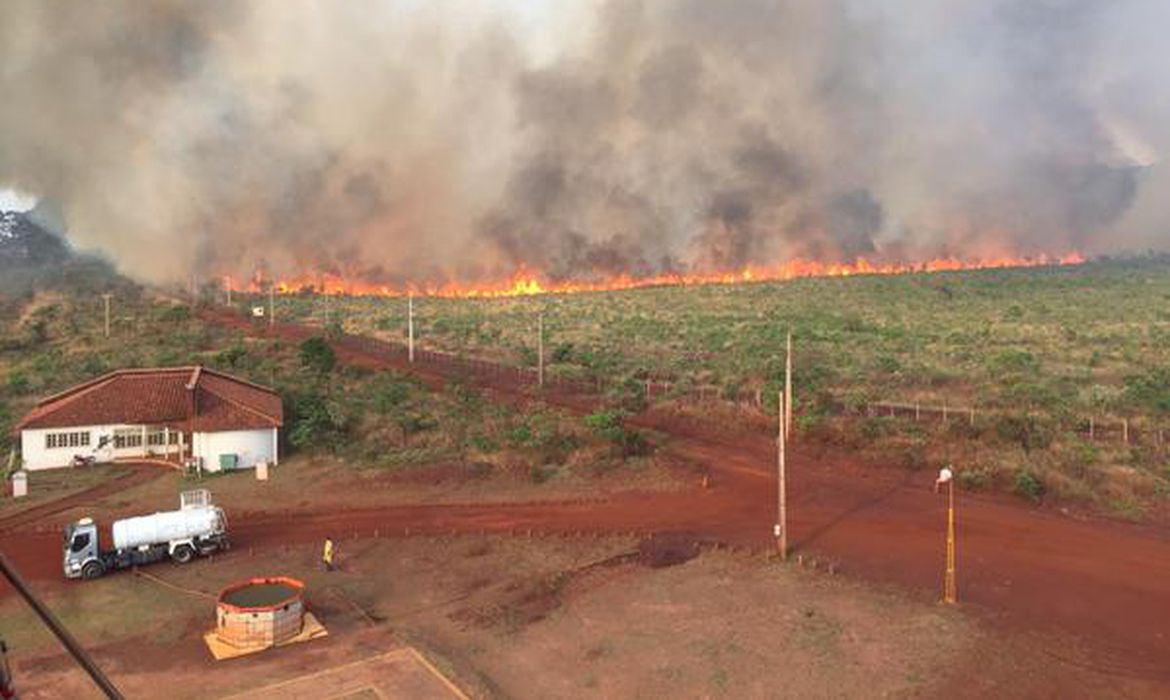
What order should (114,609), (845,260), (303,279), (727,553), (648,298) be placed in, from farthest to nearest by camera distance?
(845,260) → (303,279) → (648,298) → (727,553) → (114,609)

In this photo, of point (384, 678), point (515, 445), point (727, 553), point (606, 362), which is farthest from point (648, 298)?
point (384, 678)

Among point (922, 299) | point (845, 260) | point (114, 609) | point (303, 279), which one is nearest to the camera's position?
point (114, 609)

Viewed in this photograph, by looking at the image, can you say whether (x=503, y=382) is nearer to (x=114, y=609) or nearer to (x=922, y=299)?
(x=114, y=609)

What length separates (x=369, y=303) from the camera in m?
103

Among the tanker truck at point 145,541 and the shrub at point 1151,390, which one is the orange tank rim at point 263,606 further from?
the shrub at point 1151,390

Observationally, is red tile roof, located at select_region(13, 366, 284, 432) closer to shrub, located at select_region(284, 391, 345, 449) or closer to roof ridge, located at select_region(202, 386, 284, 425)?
roof ridge, located at select_region(202, 386, 284, 425)

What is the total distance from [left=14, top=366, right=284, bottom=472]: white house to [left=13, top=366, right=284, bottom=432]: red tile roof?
0.13 ft

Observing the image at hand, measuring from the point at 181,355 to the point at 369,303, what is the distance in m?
48.0

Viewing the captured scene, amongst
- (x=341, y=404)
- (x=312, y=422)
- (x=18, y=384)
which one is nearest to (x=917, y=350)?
(x=341, y=404)

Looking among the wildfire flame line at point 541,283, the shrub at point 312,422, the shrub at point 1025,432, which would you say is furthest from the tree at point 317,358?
the wildfire flame line at point 541,283

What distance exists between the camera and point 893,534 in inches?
990

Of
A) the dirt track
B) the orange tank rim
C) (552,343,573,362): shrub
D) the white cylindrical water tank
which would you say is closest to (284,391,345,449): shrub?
the dirt track

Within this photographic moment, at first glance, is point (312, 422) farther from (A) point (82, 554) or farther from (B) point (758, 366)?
(B) point (758, 366)

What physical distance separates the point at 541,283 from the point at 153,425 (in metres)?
86.5
